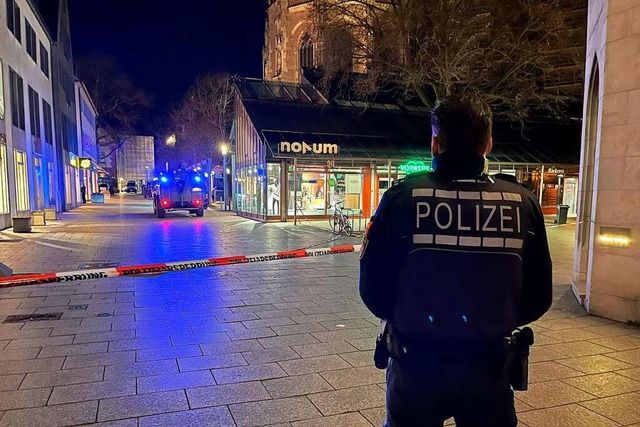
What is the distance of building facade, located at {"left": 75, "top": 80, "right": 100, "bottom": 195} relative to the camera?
37.9 meters

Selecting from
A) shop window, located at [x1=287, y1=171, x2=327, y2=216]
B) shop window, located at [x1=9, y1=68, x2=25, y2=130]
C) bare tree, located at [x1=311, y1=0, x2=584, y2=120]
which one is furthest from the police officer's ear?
shop window, located at [x1=9, y1=68, x2=25, y2=130]

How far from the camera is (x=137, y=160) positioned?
3339 inches

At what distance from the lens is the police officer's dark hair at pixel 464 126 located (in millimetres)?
1920

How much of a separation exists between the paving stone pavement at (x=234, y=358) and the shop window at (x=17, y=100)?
544 inches

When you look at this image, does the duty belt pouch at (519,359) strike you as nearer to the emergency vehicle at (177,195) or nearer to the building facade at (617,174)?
the building facade at (617,174)

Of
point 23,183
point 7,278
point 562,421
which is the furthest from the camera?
point 23,183

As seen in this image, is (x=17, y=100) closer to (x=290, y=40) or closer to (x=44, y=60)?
(x=44, y=60)

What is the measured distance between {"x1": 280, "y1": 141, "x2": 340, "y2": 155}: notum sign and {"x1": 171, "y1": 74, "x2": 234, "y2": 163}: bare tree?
50.7 ft

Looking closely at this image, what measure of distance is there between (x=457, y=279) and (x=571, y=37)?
18.7 m

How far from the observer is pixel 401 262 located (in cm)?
188

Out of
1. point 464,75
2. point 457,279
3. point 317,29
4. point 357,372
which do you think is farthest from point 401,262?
point 317,29

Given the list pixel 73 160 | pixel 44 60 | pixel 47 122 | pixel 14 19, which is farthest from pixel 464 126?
pixel 73 160

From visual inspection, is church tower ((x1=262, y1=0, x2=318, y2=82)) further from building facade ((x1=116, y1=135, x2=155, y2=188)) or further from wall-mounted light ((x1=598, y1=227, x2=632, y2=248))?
building facade ((x1=116, y1=135, x2=155, y2=188))

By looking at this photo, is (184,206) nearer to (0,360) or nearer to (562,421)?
(0,360)
